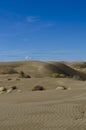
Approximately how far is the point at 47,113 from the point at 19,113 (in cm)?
106

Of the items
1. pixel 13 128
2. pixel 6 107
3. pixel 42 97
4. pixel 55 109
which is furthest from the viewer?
pixel 42 97

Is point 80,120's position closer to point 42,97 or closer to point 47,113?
point 47,113

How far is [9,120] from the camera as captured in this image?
11.7 metres

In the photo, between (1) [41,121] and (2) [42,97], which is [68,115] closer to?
(1) [41,121]

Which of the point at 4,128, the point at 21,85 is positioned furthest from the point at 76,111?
the point at 21,85

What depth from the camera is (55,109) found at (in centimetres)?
1357

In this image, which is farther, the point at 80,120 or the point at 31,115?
the point at 31,115

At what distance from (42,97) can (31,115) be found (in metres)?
6.44

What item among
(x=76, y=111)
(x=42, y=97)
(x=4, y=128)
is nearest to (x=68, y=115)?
(x=76, y=111)

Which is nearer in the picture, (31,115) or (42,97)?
(31,115)

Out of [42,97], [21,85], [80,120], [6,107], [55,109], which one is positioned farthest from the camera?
[21,85]

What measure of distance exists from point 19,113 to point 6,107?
1740 mm

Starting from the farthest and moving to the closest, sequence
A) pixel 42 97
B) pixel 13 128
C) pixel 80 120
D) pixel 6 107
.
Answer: pixel 42 97, pixel 6 107, pixel 80 120, pixel 13 128

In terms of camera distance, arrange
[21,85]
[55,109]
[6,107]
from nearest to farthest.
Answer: [55,109]
[6,107]
[21,85]
